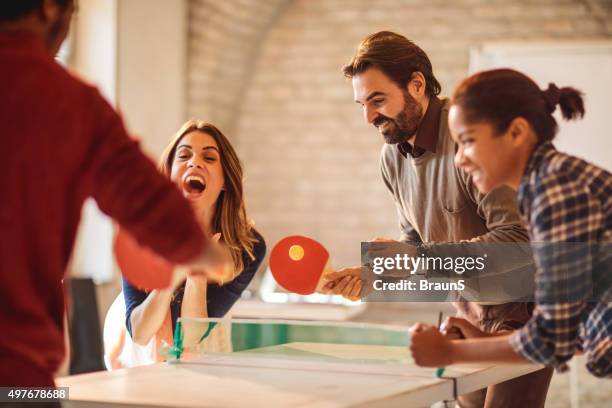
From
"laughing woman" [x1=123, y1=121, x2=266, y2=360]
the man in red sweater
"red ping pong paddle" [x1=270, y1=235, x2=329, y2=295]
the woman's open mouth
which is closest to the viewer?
the man in red sweater

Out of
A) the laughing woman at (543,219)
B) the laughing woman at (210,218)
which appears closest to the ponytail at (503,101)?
the laughing woman at (543,219)

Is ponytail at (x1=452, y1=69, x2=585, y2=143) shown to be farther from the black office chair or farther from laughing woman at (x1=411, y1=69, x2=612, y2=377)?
the black office chair

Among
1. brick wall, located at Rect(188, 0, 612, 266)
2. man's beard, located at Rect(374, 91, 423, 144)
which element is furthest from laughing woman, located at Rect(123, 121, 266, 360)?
brick wall, located at Rect(188, 0, 612, 266)

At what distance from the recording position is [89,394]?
6.42 feet

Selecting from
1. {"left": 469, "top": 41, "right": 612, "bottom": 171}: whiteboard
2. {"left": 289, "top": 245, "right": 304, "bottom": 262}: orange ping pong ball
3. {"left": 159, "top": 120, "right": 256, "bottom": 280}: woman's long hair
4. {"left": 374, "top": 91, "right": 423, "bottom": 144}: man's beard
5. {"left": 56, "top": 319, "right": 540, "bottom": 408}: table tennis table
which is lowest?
{"left": 56, "top": 319, "right": 540, "bottom": 408}: table tennis table

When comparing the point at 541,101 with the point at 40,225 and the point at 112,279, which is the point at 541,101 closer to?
the point at 40,225

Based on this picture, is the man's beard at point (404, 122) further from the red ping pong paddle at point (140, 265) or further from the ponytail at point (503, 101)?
the red ping pong paddle at point (140, 265)

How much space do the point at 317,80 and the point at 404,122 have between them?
4437 millimetres

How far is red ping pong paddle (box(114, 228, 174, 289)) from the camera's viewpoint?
1.77 meters

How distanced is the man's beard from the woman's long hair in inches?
21.2

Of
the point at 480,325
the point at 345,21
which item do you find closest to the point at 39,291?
the point at 480,325

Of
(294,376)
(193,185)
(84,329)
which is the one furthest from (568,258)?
(84,329)

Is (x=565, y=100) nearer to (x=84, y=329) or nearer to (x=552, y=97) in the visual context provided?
(x=552, y=97)

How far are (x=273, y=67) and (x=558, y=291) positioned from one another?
19.1 ft
